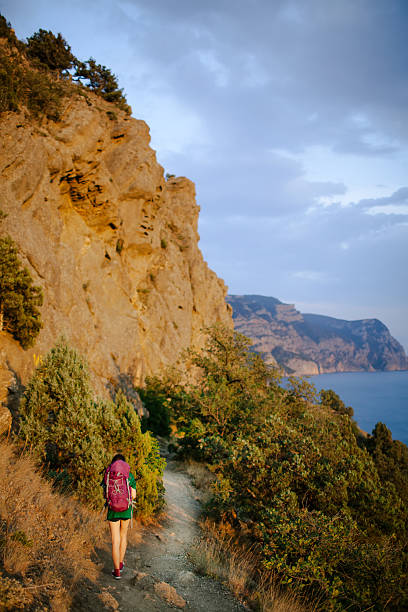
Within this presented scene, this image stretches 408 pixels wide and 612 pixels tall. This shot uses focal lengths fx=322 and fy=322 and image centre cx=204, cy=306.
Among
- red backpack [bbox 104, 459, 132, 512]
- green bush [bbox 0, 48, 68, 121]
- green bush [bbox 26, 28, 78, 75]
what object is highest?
green bush [bbox 26, 28, 78, 75]

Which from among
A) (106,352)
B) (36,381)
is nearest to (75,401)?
(36,381)

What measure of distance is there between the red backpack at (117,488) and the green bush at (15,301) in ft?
22.4

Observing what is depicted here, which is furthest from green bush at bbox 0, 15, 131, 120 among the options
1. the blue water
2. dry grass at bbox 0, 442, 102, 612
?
the blue water

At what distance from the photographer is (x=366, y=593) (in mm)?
5828

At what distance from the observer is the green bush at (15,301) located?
32.8 feet

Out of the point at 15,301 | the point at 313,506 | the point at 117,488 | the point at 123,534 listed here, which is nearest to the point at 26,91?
the point at 15,301

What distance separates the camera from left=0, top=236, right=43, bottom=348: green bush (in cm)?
1001

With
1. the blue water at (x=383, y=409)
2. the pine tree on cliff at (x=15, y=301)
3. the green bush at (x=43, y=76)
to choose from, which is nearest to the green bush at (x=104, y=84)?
the green bush at (x=43, y=76)

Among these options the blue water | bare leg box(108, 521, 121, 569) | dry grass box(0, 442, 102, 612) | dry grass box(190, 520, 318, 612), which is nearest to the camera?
dry grass box(0, 442, 102, 612)

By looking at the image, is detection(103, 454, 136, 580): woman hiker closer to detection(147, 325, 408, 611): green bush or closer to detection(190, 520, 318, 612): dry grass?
detection(190, 520, 318, 612): dry grass

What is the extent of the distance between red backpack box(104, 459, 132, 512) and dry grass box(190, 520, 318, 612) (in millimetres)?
2590

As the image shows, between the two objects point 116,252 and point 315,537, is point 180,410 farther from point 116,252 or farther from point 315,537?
point 116,252

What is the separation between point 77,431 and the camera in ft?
22.0

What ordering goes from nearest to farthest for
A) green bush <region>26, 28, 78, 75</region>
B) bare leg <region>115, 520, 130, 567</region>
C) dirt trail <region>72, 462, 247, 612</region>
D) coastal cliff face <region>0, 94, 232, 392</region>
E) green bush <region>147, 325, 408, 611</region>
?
dirt trail <region>72, 462, 247, 612</region>
bare leg <region>115, 520, 130, 567</region>
green bush <region>147, 325, 408, 611</region>
coastal cliff face <region>0, 94, 232, 392</region>
green bush <region>26, 28, 78, 75</region>
